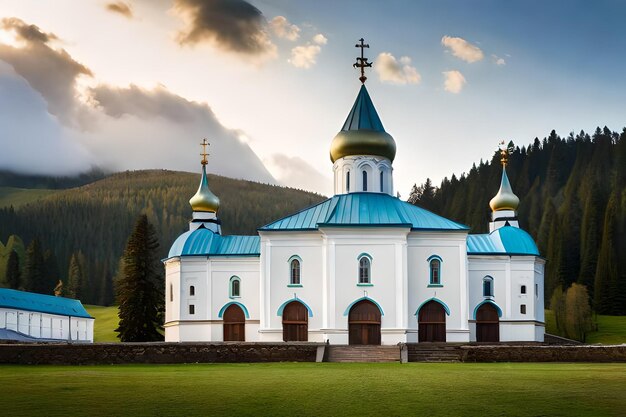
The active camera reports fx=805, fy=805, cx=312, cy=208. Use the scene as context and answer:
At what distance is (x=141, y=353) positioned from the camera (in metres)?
33.0

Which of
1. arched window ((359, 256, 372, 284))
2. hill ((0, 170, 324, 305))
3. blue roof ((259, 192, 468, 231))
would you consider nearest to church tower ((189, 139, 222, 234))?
blue roof ((259, 192, 468, 231))

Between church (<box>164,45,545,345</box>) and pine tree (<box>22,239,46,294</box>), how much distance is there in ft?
174

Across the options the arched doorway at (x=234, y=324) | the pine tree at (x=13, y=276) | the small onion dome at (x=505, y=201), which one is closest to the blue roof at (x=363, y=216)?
the arched doorway at (x=234, y=324)

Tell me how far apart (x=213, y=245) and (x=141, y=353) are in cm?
1967

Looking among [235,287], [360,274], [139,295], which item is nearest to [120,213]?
[139,295]

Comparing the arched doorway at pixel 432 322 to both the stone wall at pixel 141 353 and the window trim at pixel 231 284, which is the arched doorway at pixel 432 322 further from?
the stone wall at pixel 141 353

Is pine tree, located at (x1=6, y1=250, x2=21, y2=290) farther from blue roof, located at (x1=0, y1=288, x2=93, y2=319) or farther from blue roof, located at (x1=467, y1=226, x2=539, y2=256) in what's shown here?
blue roof, located at (x1=467, y1=226, x2=539, y2=256)

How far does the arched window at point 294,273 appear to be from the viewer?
46469 millimetres

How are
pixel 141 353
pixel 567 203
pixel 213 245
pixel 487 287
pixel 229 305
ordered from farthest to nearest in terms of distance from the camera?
pixel 567 203
pixel 213 245
pixel 487 287
pixel 229 305
pixel 141 353

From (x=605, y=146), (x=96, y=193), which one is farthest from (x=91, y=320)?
(x=96, y=193)

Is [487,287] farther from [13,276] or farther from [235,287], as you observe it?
[13,276]

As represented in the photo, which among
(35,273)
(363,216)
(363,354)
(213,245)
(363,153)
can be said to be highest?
(363,153)

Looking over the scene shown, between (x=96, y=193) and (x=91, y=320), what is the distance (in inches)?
4682

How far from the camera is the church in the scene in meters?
45.2
